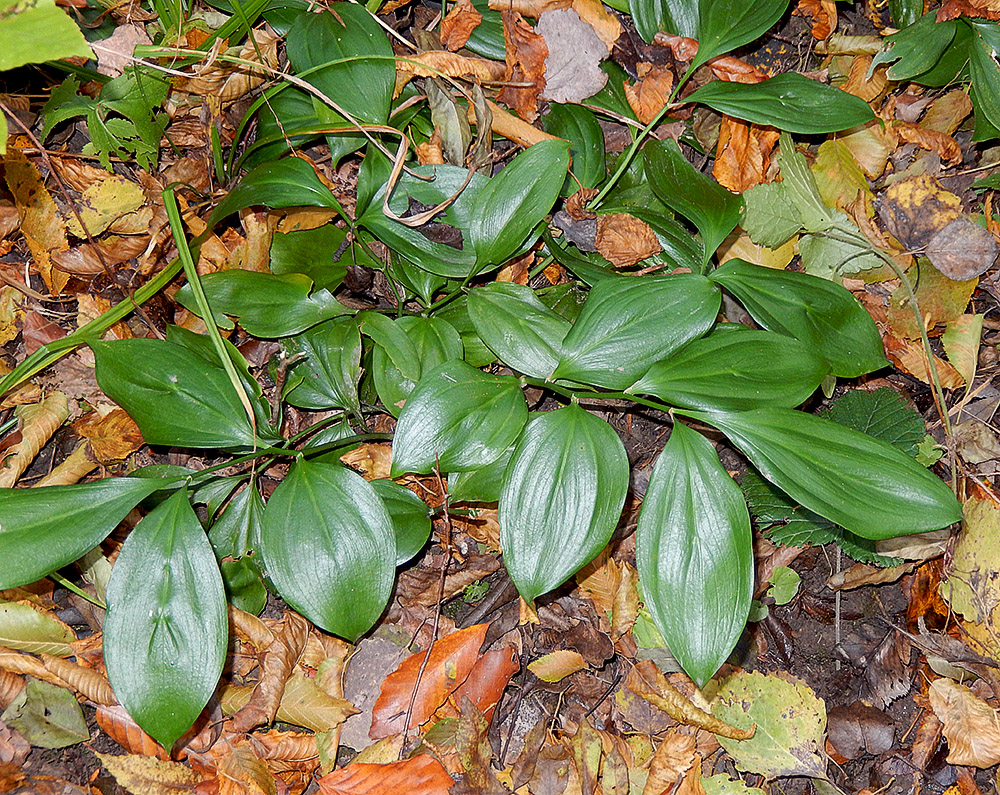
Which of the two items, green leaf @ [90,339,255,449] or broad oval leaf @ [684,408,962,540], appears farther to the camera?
green leaf @ [90,339,255,449]

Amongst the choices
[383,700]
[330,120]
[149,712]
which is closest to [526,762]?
[383,700]

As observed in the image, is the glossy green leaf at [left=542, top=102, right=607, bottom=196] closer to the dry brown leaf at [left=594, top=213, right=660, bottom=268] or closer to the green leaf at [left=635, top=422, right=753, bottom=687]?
the dry brown leaf at [left=594, top=213, right=660, bottom=268]

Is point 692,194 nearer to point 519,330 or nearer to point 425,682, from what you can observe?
point 519,330

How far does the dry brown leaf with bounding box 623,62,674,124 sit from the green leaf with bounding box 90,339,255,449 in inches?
46.7

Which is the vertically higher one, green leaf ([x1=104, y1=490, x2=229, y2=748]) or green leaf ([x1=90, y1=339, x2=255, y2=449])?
green leaf ([x1=90, y1=339, x2=255, y2=449])

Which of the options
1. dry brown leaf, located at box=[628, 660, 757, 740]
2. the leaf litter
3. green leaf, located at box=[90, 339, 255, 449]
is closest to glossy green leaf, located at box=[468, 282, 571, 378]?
the leaf litter

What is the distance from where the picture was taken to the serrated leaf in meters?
1.59

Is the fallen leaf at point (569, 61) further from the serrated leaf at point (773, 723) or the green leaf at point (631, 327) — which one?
the serrated leaf at point (773, 723)

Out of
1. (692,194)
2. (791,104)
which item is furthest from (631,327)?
(791,104)

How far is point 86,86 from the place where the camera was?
67.7 inches

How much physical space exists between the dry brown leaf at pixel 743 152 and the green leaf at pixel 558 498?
2.78 ft

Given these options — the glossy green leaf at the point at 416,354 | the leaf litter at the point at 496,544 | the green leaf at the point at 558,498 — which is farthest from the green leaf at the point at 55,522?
the green leaf at the point at 558,498

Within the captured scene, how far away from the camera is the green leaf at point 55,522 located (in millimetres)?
1269

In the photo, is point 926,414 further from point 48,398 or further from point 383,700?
point 48,398
